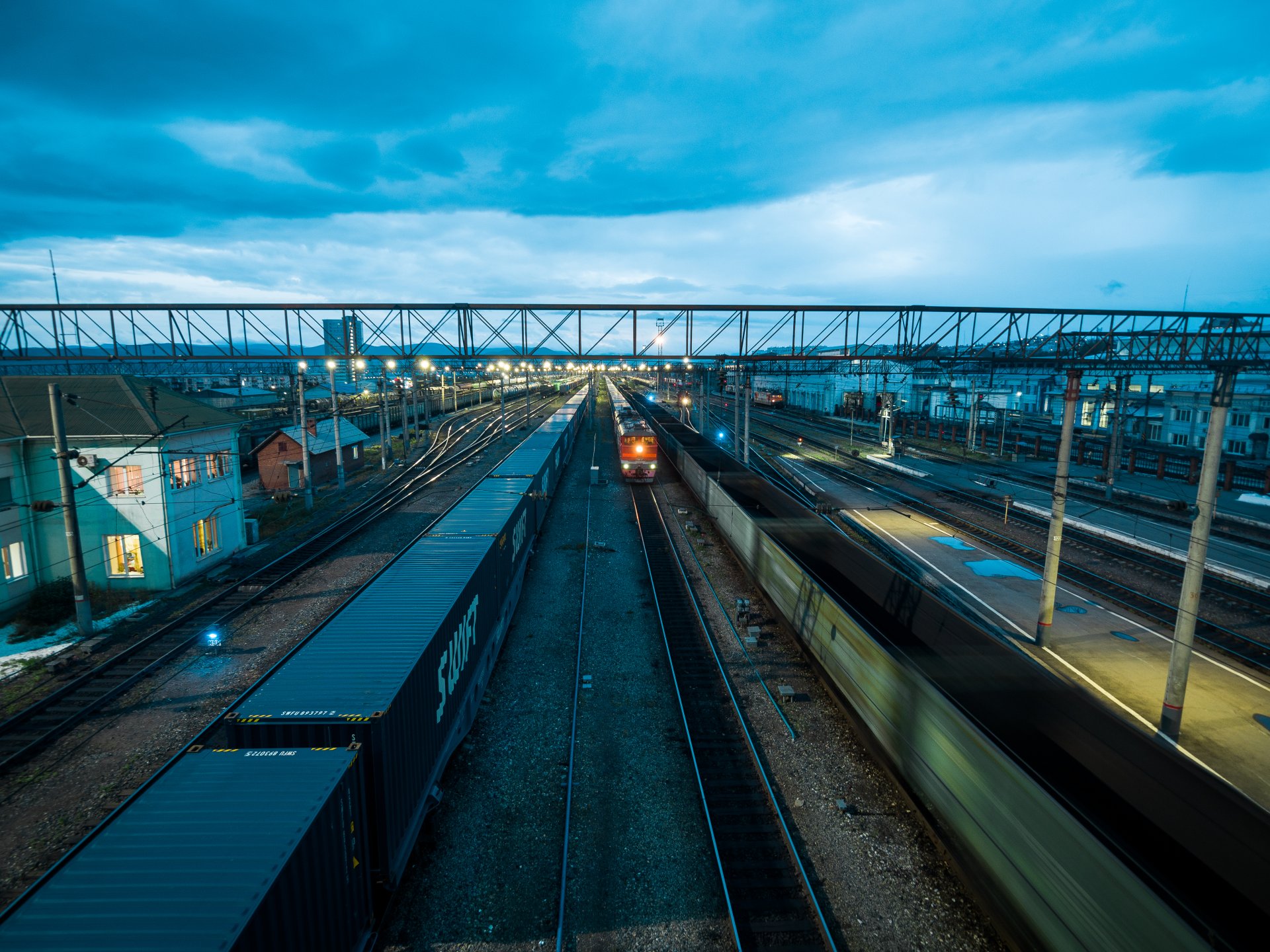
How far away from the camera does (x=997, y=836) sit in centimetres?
710

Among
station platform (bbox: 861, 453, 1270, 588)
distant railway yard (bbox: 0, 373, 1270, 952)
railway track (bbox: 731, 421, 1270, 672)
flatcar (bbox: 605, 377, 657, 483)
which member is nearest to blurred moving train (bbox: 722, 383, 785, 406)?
station platform (bbox: 861, 453, 1270, 588)

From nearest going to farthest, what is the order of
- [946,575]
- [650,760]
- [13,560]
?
1. [650,760]
2. [13,560]
3. [946,575]

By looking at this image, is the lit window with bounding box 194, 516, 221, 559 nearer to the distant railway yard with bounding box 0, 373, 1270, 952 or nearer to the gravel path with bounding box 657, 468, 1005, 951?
the distant railway yard with bounding box 0, 373, 1270, 952

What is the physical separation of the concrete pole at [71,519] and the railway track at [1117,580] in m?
31.5

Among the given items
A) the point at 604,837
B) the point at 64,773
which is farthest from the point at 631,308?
the point at 64,773

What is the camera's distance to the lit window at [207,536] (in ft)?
69.3

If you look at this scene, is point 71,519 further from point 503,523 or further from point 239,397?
point 239,397

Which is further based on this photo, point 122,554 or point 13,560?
point 122,554

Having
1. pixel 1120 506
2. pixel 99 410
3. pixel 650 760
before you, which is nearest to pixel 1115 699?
pixel 650 760

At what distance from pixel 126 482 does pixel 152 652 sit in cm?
795

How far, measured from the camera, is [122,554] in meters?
19.3

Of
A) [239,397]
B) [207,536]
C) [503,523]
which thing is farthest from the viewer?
[239,397]

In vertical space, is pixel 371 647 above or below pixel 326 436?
below

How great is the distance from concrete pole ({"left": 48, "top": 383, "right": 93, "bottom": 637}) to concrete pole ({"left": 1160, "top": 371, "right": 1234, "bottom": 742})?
2600cm
